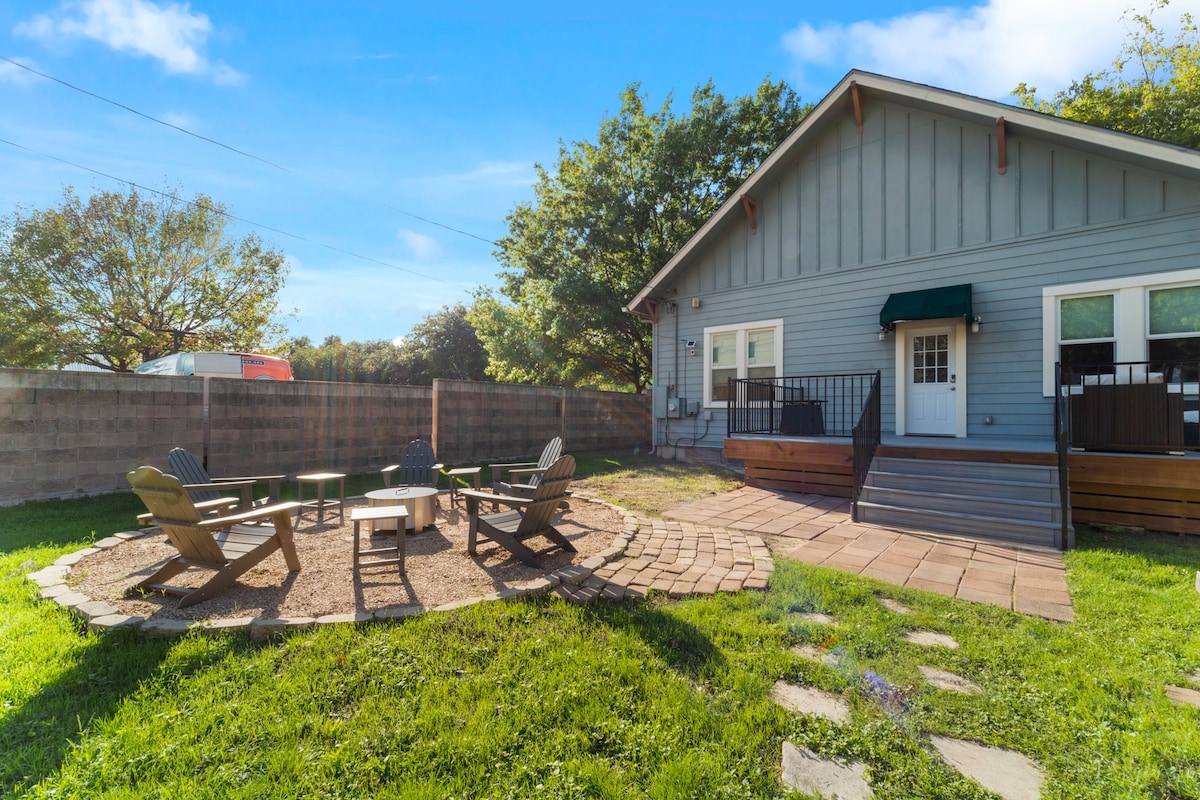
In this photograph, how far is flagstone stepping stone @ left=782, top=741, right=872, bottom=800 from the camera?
68.7 inches

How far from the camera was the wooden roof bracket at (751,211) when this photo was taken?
961cm

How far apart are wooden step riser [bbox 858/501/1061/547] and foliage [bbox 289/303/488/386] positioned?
2939 centimetres

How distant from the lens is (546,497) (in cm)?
402

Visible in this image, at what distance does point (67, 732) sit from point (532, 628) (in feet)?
6.58

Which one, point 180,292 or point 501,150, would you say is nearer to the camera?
point 501,150

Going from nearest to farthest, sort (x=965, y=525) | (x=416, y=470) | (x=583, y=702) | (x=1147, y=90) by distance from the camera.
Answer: (x=583, y=702), (x=965, y=525), (x=416, y=470), (x=1147, y=90)

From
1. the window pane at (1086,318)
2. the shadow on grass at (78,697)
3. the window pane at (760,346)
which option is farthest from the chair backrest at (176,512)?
the window pane at (1086,318)

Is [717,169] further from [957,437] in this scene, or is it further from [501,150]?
[957,437]

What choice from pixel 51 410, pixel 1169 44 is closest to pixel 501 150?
pixel 51 410

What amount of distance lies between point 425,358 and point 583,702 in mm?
33172

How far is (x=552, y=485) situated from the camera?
4039 mm

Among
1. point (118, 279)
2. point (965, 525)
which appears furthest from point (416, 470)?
point (118, 279)

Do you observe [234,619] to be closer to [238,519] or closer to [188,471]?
[238,519]

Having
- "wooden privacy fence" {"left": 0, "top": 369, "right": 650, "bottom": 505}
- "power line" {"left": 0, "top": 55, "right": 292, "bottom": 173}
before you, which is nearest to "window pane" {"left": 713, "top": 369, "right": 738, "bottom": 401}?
"wooden privacy fence" {"left": 0, "top": 369, "right": 650, "bottom": 505}
